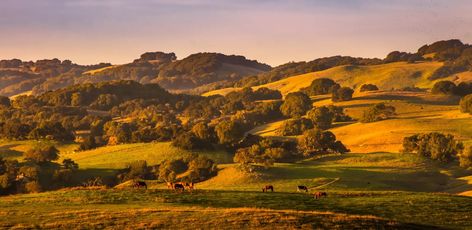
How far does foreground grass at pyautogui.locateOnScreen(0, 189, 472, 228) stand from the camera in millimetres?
40188

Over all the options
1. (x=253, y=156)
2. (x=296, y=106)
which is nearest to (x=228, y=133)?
(x=253, y=156)

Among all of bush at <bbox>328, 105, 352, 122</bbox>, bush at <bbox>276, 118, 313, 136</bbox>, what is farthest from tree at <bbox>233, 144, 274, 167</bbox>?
bush at <bbox>328, 105, 352, 122</bbox>

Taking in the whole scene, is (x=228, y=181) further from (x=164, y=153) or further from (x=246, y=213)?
(x=246, y=213)

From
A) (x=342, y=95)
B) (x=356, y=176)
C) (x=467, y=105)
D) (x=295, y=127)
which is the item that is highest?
(x=342, y=95)

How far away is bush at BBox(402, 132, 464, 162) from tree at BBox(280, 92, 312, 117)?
74.3m

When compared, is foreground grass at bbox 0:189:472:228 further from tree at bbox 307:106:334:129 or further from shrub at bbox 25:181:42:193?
tree at bbox 307:106:334:129

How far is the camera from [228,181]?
279ft

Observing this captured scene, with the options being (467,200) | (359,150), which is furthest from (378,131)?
(467,200)

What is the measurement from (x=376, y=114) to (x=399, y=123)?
10.4 metres

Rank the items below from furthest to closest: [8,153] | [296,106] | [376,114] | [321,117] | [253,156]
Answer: [296,106] → [321,117] → [376,114] → [8,153] → [253,156]

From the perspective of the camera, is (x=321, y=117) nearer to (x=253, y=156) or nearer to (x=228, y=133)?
(x=228, y=133)

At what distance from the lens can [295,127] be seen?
151m

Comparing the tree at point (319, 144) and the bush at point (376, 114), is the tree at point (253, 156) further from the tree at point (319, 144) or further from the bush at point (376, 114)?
the bush at point (376, 114)

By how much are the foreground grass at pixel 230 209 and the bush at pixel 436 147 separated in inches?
1795
